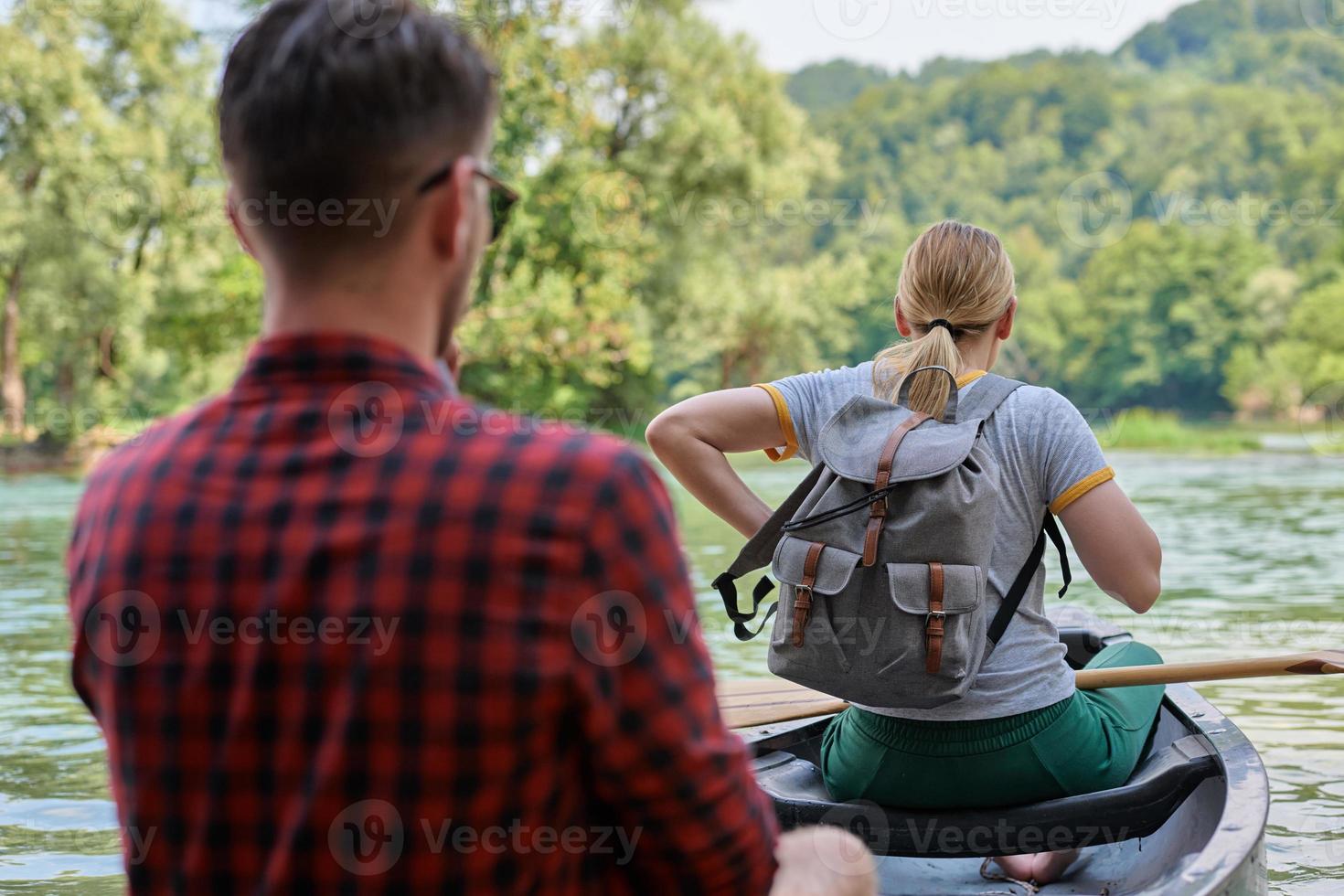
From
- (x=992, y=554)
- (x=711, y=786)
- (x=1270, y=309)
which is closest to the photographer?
(x=711, y=786)

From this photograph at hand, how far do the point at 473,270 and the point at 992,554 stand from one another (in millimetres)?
1458

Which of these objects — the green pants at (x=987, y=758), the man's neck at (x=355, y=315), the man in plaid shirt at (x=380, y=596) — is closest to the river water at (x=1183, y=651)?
the green pants at (x=987, y=758)

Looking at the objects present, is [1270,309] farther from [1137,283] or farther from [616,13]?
[616,13]

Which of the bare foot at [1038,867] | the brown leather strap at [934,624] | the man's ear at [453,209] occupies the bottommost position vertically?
the bare foot at [1038,867]

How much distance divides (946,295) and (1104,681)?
81cm

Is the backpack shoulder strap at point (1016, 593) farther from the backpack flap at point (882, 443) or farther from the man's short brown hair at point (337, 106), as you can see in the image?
the man's short brown hair at point (337, 106)

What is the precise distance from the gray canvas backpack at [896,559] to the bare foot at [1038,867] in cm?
55

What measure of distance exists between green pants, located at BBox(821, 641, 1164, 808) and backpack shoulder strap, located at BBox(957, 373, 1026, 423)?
0.51 meters

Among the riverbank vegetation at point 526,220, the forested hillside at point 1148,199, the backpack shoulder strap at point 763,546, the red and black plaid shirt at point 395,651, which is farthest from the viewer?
the forested hillside at point 1148,199

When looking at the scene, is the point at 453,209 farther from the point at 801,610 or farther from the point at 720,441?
the point at 720,441

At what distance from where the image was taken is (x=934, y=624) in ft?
7.23

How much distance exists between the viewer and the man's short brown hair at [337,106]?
971 mm

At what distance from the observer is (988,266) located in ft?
Answer: 7.94

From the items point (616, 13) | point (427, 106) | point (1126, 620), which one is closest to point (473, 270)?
point (427, 106)
